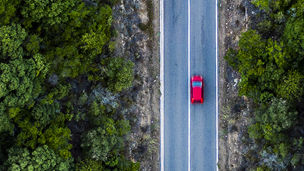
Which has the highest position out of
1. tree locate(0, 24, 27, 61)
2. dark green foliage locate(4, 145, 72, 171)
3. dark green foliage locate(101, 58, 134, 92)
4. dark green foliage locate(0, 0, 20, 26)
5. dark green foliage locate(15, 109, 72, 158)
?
dark green foliage locate(0, 0, 20, 26)

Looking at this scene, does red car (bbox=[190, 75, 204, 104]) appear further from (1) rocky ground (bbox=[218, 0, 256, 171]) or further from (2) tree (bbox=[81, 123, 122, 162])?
(2) tree (bbox=[81, 123, 122, 162])

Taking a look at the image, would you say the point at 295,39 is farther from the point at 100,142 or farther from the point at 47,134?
the point at 47,134

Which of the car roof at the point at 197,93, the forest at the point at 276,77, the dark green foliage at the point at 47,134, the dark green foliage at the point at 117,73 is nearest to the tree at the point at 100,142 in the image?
the dark green foliage at the point at 47,134

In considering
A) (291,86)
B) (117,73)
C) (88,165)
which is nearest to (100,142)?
(88,165)

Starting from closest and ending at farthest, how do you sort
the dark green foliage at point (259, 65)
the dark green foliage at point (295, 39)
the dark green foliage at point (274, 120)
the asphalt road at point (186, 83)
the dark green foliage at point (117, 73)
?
the dark green foliage at point (295, 39) → the dark green foliage at point (259, 65) → the dark green foliage at point (274, 120) → the dark green foliage at point (117, 73) → the asphalt road at point (186, 83)

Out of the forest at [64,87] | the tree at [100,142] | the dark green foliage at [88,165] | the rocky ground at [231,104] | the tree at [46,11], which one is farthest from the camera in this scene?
the rocky ground at [231,104]

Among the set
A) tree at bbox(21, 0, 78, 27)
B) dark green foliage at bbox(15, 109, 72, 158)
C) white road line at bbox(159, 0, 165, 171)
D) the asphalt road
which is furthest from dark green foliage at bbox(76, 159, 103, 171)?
tree at bbox(21, 0, 78, 27)

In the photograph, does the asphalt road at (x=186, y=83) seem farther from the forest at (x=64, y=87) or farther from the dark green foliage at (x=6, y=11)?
the dark green foliage at (x=6, y=11)

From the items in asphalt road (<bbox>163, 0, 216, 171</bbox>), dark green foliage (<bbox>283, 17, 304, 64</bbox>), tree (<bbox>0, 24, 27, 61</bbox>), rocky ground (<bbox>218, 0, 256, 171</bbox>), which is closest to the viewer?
tree (<bbox>0, 24, 27, 61</bbox>)

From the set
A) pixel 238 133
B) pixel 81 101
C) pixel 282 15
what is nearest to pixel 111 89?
pixel 81 101
